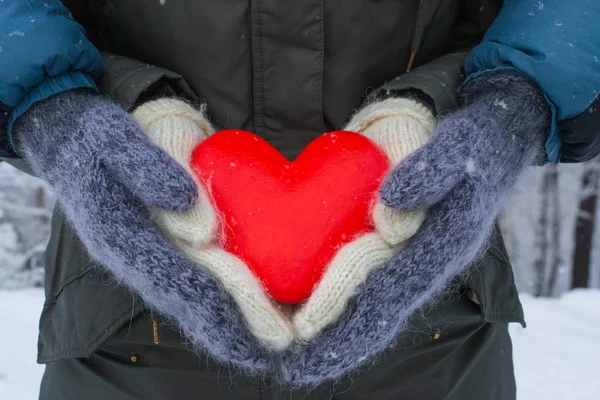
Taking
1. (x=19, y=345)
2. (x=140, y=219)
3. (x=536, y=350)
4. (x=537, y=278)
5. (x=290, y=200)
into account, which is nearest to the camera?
(x=140, y=219)

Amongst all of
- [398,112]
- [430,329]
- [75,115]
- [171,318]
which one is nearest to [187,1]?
[75,115]

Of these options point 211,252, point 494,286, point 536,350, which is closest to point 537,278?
point 536,350

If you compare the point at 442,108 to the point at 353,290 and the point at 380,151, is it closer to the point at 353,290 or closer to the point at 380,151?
the point at 380,151

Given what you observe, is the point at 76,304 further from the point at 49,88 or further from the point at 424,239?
the point at 424,239

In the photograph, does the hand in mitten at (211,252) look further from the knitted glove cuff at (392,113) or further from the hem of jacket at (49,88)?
the knitted glove cuff at (392,113)

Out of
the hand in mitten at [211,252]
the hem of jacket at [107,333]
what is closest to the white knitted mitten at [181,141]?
the hand in mitten at [211,252]

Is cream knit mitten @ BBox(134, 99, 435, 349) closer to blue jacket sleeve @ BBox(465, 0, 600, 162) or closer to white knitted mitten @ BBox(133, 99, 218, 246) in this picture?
white knitted mitten @ BBox(133, 99, 218, 246)

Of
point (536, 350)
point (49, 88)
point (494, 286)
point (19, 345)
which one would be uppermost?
point (49, 88)
